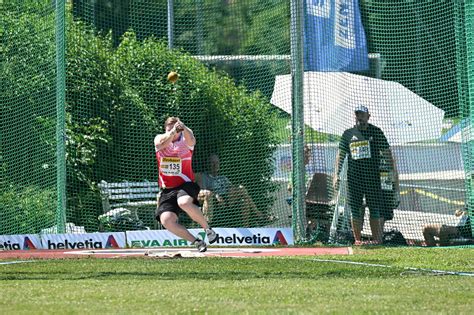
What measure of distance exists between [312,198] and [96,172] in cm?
353

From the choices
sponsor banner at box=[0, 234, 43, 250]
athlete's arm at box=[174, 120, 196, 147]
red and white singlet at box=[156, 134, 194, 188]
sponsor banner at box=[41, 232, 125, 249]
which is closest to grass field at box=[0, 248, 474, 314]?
red and white singlet at box=[156, 134, 194, 188]

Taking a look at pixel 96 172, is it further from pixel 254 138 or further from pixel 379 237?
pixel 379 237

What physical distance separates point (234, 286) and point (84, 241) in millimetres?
6728

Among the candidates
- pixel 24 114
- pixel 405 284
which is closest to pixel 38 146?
pixel 24 114

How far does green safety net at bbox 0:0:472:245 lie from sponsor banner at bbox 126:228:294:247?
0.35 metres

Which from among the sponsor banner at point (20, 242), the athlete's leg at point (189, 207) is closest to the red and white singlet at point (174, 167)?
the athlete's leg at point (189, 207)

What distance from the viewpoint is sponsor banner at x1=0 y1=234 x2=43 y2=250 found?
15.5 metres

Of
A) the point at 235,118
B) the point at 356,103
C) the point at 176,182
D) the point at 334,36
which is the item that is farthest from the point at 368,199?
the point at 176,182

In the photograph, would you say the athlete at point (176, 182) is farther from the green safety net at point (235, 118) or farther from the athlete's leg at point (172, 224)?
the green safety net at point (235, 118)

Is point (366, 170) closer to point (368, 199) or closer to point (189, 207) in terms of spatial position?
point (368, 199)

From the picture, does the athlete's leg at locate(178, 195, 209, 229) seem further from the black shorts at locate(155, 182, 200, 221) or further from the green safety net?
the green safety net

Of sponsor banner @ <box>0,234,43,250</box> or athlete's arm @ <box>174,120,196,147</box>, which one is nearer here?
athlete's arm @ <box>174,120,196,147</box>

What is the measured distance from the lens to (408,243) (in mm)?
15703

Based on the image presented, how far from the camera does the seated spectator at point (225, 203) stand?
16359 millimetres
